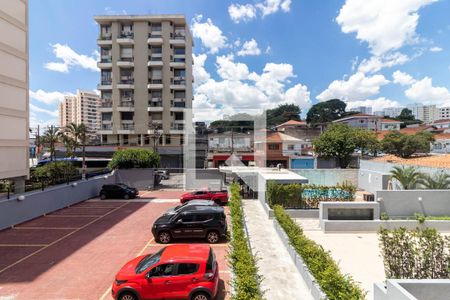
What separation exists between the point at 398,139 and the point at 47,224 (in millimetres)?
51488

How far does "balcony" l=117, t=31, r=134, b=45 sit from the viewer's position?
53188mm

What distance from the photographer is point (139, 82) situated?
177ft

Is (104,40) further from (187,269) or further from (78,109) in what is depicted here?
(78,109)

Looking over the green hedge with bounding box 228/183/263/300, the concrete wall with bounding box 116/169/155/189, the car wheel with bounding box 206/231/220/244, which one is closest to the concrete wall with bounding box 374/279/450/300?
the green hedge with bounding box 228/183/263/300

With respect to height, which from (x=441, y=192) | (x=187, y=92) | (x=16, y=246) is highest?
(x=187, y=92)

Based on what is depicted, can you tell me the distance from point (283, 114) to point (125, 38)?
75991 millimetres

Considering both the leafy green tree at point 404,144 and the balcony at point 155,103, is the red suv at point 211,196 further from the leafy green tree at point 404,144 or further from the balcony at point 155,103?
the leafy green tree at point 404,144

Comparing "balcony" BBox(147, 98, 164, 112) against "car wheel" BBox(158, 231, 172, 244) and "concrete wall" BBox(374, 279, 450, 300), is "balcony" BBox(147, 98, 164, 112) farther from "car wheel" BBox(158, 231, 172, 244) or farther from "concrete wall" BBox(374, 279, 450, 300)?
"concrete wall" BBox(374, 279, 450, 300)

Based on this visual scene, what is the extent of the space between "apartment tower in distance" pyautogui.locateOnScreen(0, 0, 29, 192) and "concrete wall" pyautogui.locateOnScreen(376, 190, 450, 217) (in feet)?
77.4

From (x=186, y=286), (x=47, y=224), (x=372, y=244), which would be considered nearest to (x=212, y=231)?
(x=186, y=286)

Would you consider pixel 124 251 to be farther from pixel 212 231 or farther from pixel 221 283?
pixel 221 283

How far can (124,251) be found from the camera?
13750 mm

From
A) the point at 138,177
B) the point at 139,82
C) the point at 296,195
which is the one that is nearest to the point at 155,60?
the point at 139,82

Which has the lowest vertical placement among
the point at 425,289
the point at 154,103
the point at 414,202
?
the point at 425,289
